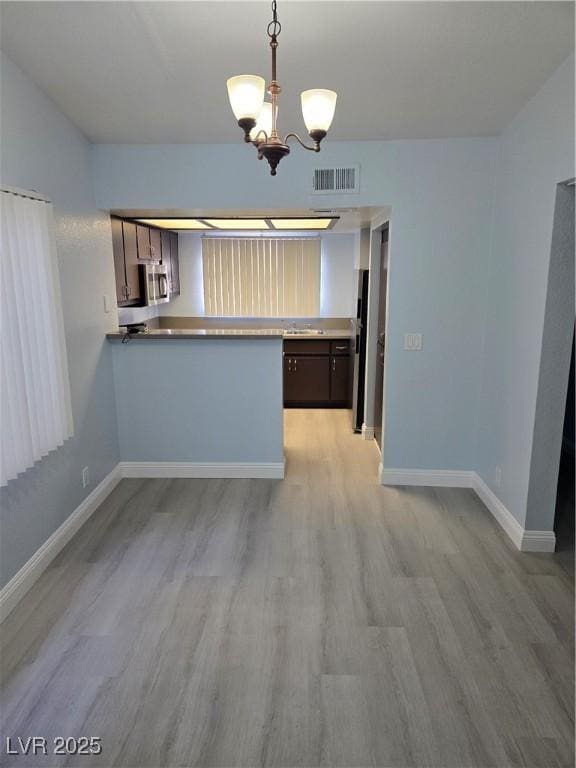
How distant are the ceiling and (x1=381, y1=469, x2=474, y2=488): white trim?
2.49 meters

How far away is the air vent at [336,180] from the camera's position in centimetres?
346

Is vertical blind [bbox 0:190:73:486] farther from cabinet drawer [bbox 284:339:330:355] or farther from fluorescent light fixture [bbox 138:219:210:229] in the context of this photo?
cabinet drawer [bbox 284:339:330:355]

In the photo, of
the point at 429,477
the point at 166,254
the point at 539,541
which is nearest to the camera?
the point at 539,541

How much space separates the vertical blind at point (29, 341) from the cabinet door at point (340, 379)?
140 inches

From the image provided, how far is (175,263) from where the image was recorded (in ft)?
19.9

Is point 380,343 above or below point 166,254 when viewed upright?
below

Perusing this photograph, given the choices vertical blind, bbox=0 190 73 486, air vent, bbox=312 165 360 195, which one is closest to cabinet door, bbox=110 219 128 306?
vertical blind, bbox=0 190 73 486

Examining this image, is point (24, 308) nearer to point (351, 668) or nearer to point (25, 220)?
point (25, 220)

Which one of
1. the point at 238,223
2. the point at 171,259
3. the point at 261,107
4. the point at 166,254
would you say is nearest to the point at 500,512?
the point at 261,107

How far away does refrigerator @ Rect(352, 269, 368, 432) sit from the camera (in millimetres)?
4988

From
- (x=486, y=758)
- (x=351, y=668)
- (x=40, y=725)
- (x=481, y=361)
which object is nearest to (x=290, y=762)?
(x=351, y=668)

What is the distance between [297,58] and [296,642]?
2.85 m

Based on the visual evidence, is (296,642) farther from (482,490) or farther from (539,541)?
(482,490)

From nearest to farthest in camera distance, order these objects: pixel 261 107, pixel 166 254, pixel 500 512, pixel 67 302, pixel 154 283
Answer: pixel 261 107
pixel 67 302
pixel 500 512
pixel 154 283
pixel 166 254
